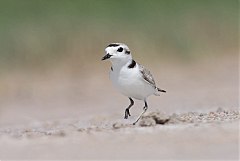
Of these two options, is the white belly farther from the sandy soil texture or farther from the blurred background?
the blurred background

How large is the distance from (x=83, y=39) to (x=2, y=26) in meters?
2.01

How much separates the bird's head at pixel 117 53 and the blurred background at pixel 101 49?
6.90 metres

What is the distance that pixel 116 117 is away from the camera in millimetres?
13445

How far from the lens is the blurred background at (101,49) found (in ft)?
62.4

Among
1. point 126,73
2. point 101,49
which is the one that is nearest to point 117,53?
point 126,73

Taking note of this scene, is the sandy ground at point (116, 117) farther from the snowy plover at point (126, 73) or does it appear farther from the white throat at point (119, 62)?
the white throat at point (119, 62)

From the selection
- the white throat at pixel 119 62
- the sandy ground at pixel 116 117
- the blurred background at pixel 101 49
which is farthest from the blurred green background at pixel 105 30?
the white throat at pixel 119 62

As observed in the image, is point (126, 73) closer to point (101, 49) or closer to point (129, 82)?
point (129, 82)

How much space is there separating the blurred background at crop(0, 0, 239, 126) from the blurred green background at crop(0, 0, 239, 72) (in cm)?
2

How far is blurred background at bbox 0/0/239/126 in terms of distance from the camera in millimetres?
19016

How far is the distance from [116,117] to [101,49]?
8.48 metres

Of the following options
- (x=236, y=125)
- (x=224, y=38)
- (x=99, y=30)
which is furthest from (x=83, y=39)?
(x=236, y=125)

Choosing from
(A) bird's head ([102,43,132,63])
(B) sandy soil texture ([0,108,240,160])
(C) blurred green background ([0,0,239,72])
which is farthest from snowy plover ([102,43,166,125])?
(C) blurred green background ([0,0,239,72])

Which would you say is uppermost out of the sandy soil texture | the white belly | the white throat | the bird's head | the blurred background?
the blurred background
